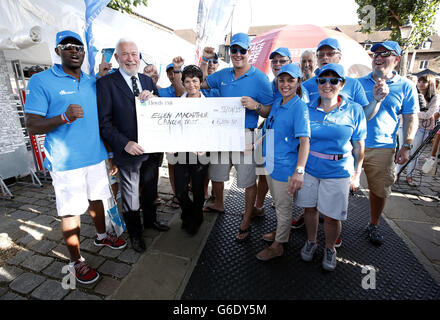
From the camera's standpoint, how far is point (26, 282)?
2.18m

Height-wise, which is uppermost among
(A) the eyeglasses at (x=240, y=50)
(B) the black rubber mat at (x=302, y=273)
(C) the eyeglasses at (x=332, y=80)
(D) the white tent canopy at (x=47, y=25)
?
(D) the white tent canopy at (x=47, y=25)

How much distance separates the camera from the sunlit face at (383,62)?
2.44m

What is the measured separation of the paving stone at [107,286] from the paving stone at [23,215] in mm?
2002

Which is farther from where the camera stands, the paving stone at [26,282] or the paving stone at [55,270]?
the paving stone at [55,270]

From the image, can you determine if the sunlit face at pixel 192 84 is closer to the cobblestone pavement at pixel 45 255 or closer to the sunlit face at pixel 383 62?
the cobblestone pavement at pixel 45 255

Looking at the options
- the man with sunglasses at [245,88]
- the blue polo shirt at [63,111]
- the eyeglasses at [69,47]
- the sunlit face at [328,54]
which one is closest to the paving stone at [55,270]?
the blue polo shirt at [63,111]

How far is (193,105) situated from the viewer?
2.43 metres

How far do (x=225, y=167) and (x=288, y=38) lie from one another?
4.69m

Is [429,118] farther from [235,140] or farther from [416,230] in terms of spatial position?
[235,140]

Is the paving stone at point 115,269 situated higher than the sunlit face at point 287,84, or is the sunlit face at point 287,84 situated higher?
the sunlit face at point 287,84

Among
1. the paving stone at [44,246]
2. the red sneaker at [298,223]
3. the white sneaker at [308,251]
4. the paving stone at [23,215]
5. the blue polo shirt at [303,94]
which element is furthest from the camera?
the paving stone at [23,215]

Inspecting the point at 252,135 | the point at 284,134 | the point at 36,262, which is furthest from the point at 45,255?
the point at 284,134

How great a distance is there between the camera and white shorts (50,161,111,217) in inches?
82.6
